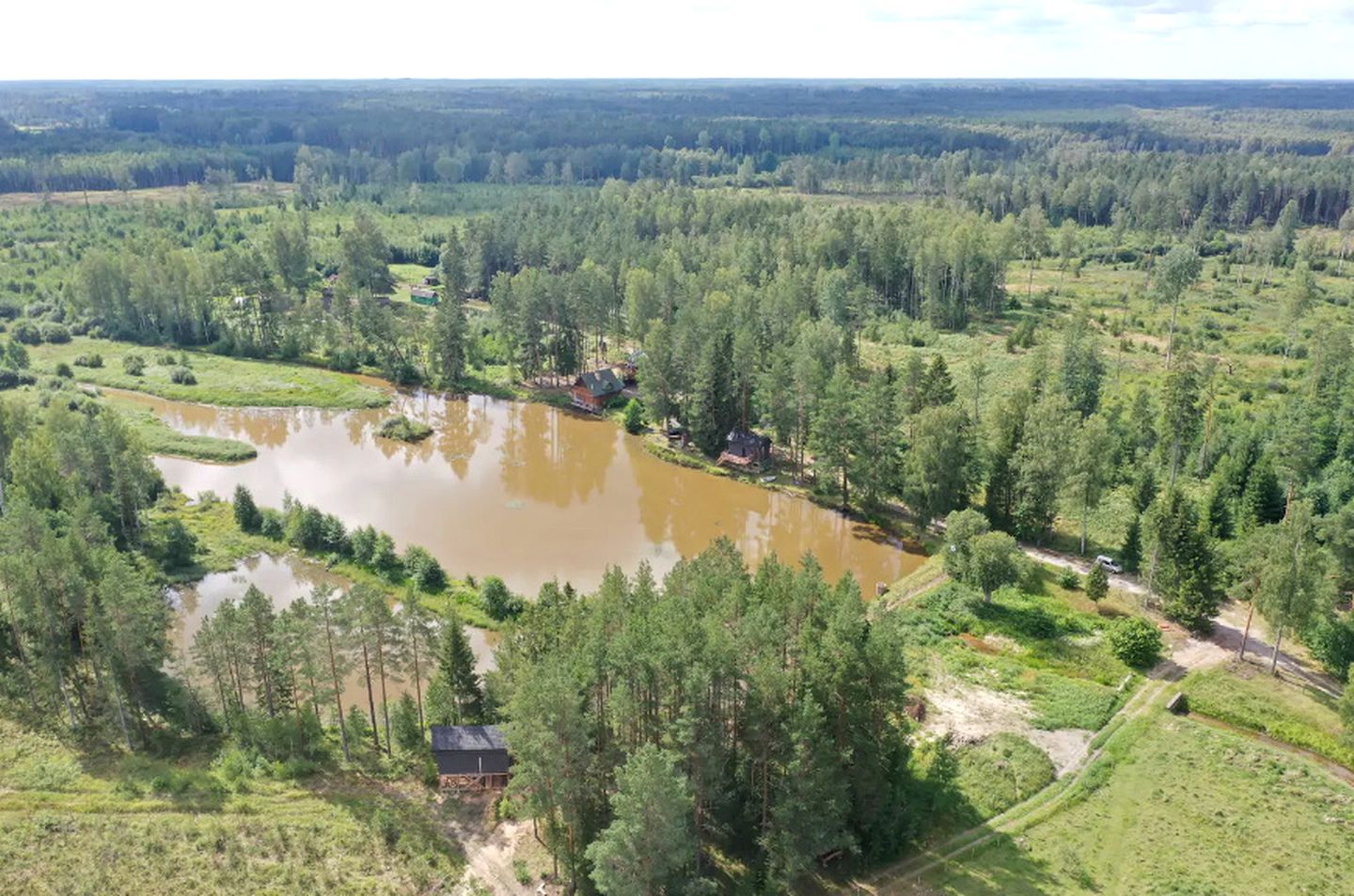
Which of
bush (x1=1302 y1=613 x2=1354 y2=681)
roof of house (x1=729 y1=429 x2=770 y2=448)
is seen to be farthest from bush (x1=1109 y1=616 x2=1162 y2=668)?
roof of house (x1=729 y1=429 x2=770 y2=448)

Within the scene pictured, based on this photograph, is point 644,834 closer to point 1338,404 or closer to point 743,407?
point 743,407

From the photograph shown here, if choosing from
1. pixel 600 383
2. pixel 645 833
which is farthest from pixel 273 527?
pixel 645 833

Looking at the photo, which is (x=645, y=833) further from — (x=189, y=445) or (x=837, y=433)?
(x=189, y=445)

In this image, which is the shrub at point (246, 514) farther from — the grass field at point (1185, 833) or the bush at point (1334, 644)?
the bush at point (1334, 644)

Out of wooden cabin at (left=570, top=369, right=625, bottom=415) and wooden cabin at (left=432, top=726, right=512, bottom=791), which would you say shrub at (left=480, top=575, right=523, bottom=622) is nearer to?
wooden cabin at (left=432, top=726, right=512, bottom=791)

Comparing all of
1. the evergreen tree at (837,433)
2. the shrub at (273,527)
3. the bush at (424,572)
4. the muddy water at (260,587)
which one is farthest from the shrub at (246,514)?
the evergreen tree at (837,433)
